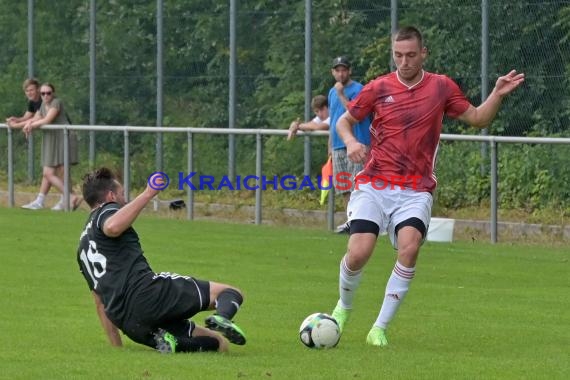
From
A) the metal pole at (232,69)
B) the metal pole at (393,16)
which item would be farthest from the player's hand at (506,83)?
the metal pole at (232,69)

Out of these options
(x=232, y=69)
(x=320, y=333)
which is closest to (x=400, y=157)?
(x=320, y=333)

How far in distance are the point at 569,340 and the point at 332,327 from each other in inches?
68.1

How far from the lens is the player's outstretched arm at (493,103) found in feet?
34.0

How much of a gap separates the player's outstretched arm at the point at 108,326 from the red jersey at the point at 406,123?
A: 6.35ft

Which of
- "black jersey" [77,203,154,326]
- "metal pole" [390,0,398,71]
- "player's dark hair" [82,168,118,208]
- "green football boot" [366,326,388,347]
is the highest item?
"metal pole" [390,0,398,71]

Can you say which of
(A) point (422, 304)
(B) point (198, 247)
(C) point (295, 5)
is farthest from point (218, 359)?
(C) point (295, 5)

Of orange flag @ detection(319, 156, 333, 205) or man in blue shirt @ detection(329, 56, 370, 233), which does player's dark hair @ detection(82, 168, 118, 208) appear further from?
orange flag @ detection(319, 156, 333, 205)

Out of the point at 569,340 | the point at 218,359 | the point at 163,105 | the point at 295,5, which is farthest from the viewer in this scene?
the point at 163,105

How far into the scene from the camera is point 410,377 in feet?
28.5

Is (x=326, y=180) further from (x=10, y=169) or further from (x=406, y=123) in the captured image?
(x=406, y=123)

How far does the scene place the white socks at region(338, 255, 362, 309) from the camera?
10305 mm

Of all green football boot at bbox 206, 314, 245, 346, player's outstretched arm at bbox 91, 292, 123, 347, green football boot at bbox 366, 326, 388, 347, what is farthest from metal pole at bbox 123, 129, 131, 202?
green football boot at bbox 206, 314, 245, 346

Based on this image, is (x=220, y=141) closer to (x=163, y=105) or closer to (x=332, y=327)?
(x=163, y=105)

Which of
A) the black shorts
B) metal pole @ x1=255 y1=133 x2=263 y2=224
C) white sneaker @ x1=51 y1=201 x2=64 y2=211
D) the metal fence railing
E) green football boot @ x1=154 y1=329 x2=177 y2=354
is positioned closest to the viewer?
the black shorts
